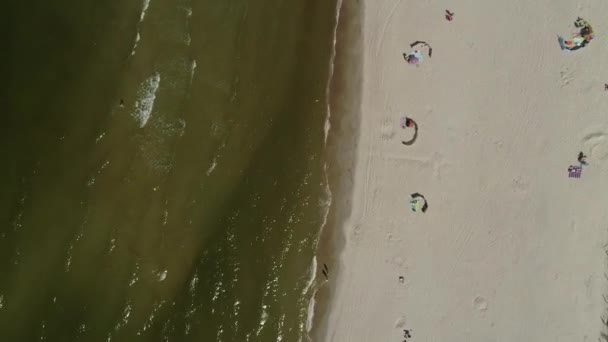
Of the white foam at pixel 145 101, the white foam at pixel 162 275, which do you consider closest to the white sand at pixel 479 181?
the white foam at pixel 162 275

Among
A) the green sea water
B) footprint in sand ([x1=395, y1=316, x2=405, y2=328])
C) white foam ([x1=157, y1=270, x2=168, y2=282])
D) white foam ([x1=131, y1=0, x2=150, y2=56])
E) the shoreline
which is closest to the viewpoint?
the green sea water

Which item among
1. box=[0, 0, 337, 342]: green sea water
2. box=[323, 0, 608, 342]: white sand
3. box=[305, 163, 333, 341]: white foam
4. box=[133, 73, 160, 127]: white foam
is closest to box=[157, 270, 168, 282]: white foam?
box=[0, 0, 337, 342]: green sea water

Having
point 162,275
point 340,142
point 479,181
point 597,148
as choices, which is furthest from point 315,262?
point 597,148

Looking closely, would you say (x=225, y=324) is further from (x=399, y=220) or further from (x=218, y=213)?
(x=399, y=220)

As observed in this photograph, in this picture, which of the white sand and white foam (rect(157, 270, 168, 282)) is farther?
the white sand

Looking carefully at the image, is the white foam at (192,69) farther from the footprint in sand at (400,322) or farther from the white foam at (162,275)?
the footprint in sand at (400,322)

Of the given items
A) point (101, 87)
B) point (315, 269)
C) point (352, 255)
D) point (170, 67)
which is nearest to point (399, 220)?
point (352, 255)

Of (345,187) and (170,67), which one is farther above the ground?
(170,67)

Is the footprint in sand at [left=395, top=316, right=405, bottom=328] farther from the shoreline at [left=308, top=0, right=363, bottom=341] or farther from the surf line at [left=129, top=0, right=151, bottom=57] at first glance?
the surf line at [left=129, top=0, right=151, bottom=57]
